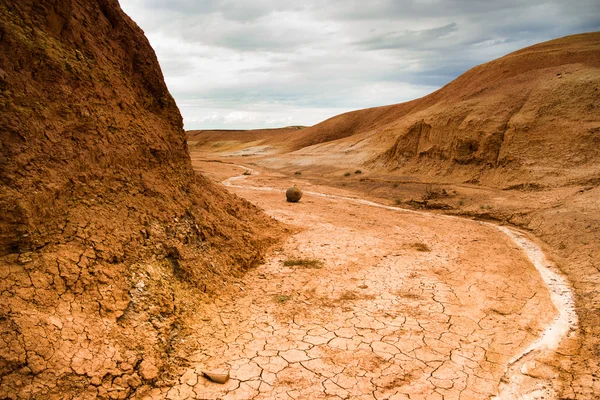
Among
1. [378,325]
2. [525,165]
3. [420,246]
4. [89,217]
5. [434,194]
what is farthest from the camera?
[525,165]

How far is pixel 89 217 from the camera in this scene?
395cm

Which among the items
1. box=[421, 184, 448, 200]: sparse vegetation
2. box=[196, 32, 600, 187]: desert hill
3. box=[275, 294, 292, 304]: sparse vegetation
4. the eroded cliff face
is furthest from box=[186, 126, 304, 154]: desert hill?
box=[275, 294, 292, 304]: sparse vegetation

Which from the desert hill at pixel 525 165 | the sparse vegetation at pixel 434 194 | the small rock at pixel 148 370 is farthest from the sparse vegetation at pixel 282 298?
the sparse vegetation at pixel 434 194

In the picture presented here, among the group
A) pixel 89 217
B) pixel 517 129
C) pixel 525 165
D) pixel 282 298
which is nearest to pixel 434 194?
pixel 525 165

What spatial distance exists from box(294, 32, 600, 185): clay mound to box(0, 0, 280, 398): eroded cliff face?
12.6 meters

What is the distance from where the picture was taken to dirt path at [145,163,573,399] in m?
3.53

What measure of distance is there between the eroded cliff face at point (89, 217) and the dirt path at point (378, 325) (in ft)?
1.82

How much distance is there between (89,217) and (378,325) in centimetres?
337

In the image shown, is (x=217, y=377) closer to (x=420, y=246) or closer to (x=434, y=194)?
(x=420, y=246)

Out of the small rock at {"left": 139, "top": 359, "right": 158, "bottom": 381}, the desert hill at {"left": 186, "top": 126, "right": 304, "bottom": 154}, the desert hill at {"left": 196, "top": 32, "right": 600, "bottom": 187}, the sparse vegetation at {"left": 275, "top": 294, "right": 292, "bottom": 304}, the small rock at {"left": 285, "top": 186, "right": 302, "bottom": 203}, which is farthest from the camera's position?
the desert hill at {"left": 186, "top": 126, "right": 304, "bottom": 154}

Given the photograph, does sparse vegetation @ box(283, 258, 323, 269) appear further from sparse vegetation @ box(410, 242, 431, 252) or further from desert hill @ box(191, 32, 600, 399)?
desert hill @ box(191, 32, 600, 399)

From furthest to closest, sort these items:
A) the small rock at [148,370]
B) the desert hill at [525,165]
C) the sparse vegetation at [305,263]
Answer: the sparse vegetation at [305,263]
the desert hill at [525,165]
the small rock at [148,370]

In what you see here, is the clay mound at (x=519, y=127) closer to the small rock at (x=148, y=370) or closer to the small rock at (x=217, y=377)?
the small rock at (x=217, y=377)

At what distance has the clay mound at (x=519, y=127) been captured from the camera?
44.9ft
